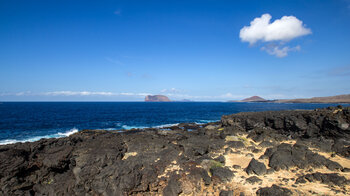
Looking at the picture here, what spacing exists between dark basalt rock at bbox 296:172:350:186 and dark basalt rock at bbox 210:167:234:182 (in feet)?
13.6

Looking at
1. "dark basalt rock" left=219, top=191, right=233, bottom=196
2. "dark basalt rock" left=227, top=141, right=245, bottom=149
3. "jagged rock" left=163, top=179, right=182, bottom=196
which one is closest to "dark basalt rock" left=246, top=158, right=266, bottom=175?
"dark basalt rock" left=219, top=191, right=233, bottom=196

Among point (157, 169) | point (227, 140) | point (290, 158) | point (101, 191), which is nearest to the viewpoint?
point (101, 191)

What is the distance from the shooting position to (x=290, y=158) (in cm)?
1331

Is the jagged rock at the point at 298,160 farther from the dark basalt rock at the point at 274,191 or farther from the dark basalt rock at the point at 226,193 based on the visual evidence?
the dark basalt rock at the point at 226,193

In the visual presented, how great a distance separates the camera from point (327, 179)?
10453 mm

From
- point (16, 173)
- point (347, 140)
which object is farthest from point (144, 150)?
point (347, 140)

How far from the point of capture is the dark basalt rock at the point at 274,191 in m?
9.28

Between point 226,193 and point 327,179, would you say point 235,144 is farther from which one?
point 226,193

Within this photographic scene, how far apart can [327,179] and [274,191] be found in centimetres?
401

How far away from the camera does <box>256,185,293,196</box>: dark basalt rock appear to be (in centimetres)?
928

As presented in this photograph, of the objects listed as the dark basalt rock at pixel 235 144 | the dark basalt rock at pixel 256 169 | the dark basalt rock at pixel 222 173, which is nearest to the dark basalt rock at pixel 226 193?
the dark basalt rock at pixel 222 173

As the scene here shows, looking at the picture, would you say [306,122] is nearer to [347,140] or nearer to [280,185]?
[347,140]

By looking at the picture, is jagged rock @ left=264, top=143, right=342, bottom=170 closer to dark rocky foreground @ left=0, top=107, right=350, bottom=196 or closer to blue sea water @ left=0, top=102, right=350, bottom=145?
dark rocky foreground @ left=0, top=107, right=350, bottom=196

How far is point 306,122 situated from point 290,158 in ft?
38.5
